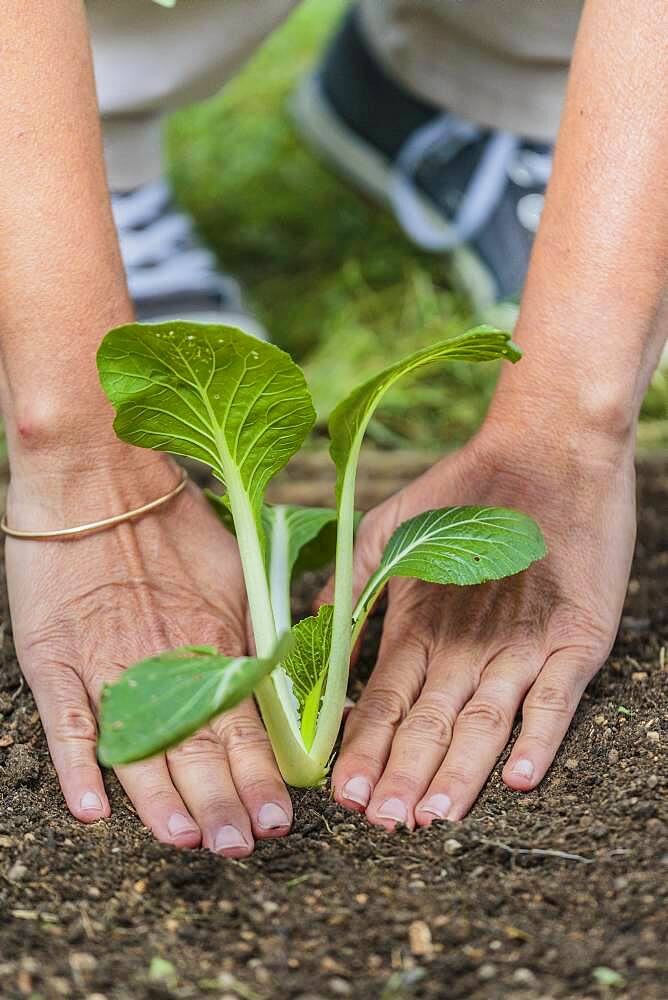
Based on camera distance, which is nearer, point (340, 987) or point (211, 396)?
point (340, 987)

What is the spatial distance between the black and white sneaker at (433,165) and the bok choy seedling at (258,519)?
144 centimetres

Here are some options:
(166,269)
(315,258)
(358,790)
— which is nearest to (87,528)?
(358,790)

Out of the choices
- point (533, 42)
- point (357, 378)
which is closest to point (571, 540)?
point (357, 378)

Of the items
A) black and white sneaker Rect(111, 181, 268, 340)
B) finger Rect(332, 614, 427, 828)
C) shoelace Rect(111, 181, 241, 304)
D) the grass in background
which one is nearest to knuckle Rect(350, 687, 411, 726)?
finger Rect(332, 614, 427, 828)

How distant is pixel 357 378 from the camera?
2592 mm

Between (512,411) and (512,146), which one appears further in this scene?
(512,146)

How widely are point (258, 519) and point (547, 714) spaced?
→ 39 centimetres

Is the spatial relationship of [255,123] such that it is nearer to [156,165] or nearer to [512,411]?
[156,165]

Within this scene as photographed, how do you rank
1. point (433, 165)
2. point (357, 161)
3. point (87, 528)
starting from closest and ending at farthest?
point (87, 528) < point (433, 165) < point (357, 161)

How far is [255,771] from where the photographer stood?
120cm

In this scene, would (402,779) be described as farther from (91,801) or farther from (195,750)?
(91,801)

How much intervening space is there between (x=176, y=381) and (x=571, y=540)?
21.7 inches

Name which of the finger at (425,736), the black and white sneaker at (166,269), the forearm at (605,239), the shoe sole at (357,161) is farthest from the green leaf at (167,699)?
the shoe sole at (357,161)

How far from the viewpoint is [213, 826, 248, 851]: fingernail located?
1.12 metres
